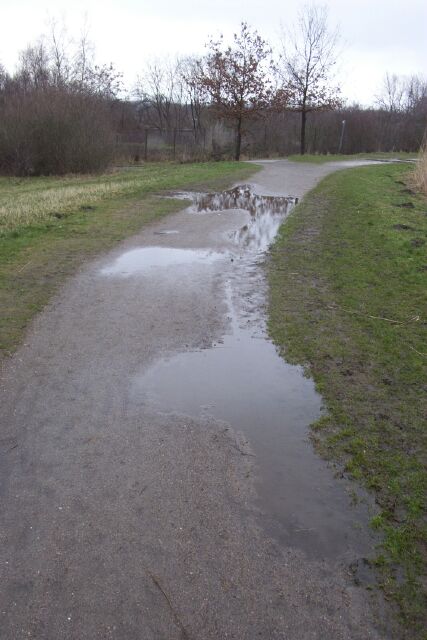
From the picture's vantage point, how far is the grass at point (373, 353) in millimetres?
3033

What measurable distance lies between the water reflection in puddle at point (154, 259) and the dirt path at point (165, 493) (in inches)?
86.1

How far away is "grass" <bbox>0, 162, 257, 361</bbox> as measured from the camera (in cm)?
662

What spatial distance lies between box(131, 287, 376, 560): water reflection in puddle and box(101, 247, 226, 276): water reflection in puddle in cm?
271

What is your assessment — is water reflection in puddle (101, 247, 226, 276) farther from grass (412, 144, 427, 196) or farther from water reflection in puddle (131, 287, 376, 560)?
grass (412, 144, 427, 196)

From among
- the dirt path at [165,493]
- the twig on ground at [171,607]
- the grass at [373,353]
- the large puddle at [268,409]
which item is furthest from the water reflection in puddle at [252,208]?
the twig on ground at [171,607]

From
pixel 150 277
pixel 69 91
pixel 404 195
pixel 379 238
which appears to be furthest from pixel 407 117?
pixel 150 277

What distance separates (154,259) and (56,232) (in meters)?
3.06

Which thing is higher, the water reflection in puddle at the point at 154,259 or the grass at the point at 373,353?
the water reflection in puddle at the point at 154,259

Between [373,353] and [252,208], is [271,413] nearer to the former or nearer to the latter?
[373,353]

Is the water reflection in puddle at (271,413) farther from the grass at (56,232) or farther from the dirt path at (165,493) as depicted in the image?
the grass at (56,232)

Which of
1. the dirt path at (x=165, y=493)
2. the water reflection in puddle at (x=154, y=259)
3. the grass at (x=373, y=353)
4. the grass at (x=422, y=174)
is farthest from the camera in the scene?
Answer: the grass at (x=422, y=174)

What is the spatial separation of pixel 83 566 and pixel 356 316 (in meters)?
4.44

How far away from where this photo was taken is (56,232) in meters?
10.8

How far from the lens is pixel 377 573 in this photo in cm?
275
